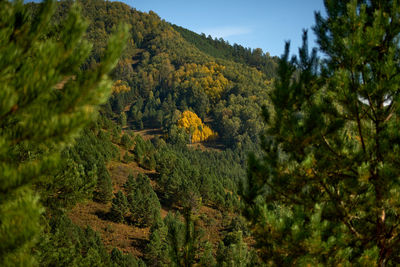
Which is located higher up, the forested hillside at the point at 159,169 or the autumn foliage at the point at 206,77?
the autumn foliage at the point at 206,77

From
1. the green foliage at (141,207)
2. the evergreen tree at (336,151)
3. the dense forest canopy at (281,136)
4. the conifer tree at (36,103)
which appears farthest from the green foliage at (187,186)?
the conifer tree at (36,103)

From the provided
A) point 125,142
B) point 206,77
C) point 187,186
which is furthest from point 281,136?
point 206,77

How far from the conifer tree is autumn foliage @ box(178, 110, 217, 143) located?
361ft

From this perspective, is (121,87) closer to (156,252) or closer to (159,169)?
(159,169)

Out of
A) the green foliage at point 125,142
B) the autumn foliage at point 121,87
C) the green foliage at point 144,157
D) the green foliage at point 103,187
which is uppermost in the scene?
the autumn foliage at point 121,87

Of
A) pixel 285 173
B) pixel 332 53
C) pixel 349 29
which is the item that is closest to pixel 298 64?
pixel 332 53

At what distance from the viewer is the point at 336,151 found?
415cm

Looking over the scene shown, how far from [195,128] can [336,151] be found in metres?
112

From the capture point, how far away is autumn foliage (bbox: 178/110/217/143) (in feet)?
372

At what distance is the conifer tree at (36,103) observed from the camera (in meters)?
1.77

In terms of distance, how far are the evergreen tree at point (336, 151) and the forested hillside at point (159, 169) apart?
2.03 ft

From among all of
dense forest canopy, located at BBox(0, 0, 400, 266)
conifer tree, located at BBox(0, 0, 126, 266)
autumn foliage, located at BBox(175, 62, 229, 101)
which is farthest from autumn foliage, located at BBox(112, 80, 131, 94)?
conifer tree, located at BBox(0, 0, 126, 266)

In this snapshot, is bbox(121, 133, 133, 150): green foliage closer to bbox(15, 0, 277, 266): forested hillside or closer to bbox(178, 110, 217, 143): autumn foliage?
bbox(15, 0, 277, 266): forested hillside

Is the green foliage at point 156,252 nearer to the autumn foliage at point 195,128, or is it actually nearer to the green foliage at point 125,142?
the green foliage at point 125,142
